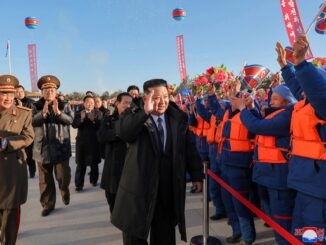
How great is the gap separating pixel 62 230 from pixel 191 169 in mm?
2336

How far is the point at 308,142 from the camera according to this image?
6.94ft

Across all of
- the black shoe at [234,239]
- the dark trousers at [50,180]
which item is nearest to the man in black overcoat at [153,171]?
the black shoe at [234,239]

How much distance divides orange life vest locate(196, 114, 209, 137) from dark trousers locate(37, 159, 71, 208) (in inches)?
106

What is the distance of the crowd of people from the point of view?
2.07m

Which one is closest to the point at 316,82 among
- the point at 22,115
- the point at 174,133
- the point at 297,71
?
the point at 297,71

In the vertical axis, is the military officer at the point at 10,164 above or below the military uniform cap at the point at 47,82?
below

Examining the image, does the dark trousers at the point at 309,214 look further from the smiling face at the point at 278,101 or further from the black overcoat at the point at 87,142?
the black overcoat at the point at 87,142

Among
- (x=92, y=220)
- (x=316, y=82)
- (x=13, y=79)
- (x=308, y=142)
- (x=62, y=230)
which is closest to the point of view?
(x=316, y=82)

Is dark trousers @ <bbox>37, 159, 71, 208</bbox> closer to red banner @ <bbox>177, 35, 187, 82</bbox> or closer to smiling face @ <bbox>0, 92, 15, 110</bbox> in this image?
smiling face @ <bbox>0, 92, 15, 110</bbox>

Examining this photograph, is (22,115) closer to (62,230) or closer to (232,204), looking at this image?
(62,230)

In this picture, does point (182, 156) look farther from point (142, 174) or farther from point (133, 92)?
point (133, 92)

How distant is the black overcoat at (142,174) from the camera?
2.16 metres

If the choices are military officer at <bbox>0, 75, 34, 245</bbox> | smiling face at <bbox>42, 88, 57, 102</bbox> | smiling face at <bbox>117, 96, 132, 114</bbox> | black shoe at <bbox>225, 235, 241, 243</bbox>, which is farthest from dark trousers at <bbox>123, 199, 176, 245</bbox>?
smiling face at <bbox>42, 88, 57, 102</bbox>

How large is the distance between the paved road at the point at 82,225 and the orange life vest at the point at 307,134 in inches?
70.7
